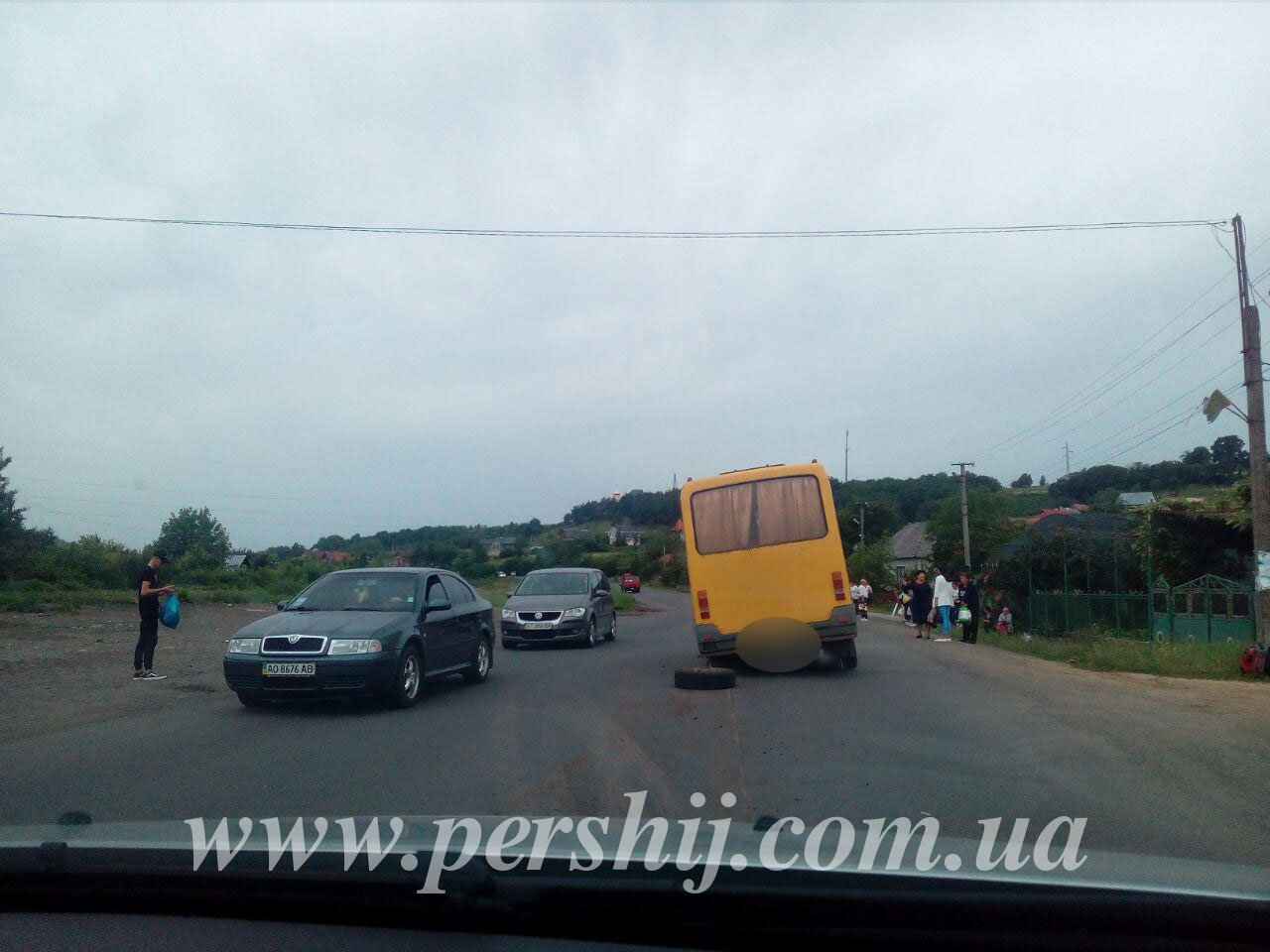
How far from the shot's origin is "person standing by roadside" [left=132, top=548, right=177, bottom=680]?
12.6 metres

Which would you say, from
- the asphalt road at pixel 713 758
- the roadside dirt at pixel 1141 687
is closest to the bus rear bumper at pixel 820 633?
the asphalt road at pixel 713 758

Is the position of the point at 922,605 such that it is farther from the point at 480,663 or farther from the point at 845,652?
the point at 480,663

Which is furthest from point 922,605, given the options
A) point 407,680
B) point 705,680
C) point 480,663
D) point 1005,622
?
point 407,680

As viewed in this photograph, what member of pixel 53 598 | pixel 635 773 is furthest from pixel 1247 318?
pixel 53 598

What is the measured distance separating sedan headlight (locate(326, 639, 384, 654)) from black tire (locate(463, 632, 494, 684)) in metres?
3.05

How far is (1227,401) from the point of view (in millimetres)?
18750

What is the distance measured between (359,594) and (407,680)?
4.28ft

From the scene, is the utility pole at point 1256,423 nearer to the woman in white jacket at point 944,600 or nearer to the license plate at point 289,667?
the woman in white jacket at point 944,600

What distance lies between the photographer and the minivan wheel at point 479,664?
12992 mm

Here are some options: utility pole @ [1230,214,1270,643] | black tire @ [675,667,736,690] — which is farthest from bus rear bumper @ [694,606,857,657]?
utility pole @ [1230,214,1270,643]

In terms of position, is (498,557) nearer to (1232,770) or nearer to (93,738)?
(93,738)

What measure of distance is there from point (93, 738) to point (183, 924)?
672 cm

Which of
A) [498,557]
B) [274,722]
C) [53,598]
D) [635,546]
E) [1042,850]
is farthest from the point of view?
[635,546]

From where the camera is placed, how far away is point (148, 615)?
1262cm
